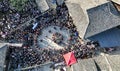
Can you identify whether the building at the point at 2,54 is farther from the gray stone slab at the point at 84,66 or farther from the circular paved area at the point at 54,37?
the gray stone slab at the point at 84,66

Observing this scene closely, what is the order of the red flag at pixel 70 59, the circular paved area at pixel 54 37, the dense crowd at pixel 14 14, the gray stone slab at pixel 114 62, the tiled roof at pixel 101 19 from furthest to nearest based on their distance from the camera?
1. the dense crowd at pixel 14 14
2. the circular paved area at pixel 54 37
3. the red flag at pixel 70 59
4. the tiled roof at pixel 101 19
5. the gray stone slab at pixel 114 62

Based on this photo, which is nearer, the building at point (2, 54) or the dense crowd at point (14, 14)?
the building at point (2, 54)

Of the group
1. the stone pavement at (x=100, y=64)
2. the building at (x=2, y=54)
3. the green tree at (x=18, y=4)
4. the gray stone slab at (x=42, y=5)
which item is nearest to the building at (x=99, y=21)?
the stone pavement at (x=100, y=64)

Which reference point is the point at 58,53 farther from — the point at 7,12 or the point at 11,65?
the point at 7,12

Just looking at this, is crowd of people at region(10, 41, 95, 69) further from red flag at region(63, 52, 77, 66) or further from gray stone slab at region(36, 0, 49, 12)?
gray stone slab at region(36, 0, 49, 12)

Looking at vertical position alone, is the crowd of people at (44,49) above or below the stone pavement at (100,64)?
above

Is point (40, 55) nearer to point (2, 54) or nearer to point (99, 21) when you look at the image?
point (2, 54)

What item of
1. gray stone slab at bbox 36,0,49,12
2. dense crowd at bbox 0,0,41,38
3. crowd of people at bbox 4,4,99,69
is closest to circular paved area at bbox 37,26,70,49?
crowd of people at bbox 4,4,99,69
